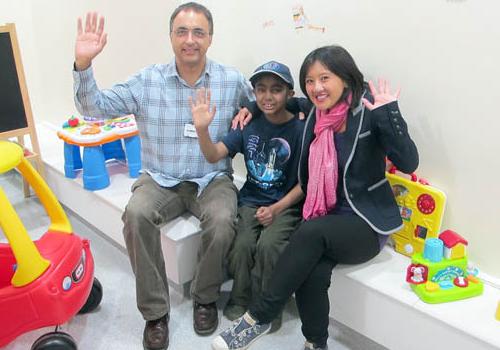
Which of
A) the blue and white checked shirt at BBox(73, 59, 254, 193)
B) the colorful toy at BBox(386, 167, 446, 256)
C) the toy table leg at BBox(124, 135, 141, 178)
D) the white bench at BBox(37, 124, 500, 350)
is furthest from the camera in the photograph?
the toy table leg at BBox(124, 135, 141, 178)

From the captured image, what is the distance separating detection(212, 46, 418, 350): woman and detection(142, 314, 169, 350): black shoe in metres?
0.18

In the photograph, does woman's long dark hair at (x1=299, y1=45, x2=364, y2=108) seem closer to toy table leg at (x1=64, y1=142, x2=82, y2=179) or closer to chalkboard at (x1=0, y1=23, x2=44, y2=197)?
toy table leg at (x1=64, y1=142, x2=82, y2=179)

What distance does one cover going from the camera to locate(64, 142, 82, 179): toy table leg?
7.64 ft

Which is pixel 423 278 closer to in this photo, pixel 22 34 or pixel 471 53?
pixel 471 53

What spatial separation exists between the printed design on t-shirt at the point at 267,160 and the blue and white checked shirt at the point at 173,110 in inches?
6.7

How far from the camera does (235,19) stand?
2047 mm

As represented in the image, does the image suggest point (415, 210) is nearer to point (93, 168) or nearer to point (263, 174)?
point (263, 174)

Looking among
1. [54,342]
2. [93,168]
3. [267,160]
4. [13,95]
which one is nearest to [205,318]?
[54,342]

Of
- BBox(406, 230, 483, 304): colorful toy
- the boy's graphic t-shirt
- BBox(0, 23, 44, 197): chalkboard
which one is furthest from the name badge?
BBox(0, 23, 44, 197): chalkboard

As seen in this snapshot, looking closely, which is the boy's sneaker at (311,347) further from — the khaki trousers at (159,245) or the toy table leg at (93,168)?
the toy table leg at (93,168)

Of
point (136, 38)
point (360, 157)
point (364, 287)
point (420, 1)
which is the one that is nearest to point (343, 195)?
point (360, 157)

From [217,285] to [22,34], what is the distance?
237cm

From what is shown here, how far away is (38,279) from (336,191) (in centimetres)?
96

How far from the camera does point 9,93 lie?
2.42 meters
